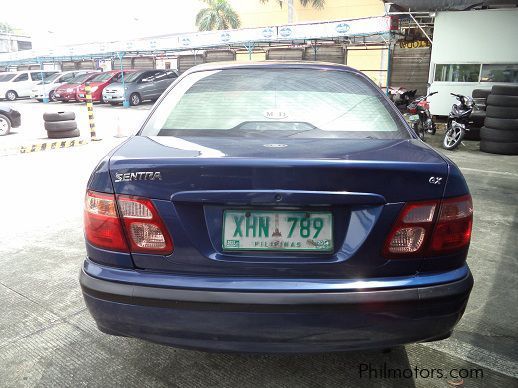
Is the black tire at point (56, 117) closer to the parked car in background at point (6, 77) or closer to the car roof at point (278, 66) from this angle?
the car roof at point (278, 66)

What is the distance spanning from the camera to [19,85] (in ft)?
81.5

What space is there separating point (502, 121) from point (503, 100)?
0.40 meters

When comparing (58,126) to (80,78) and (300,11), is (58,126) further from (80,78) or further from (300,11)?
(300,11)

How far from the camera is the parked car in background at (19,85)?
961 inches

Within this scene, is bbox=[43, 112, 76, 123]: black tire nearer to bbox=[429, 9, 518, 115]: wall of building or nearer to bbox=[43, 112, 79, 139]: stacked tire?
bbox=[43, 112, 79, 139]: stacked tire

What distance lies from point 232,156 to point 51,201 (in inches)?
176

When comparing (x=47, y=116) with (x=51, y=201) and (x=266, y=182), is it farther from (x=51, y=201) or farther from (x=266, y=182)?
(x=266, y=182)

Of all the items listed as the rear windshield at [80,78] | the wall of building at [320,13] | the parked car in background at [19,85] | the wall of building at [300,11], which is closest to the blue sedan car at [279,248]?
the rear windshield at [80,78]

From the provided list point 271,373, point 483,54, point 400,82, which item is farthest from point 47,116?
point 400,82

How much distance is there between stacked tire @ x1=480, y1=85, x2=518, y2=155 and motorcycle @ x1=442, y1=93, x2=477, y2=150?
0.49 metres

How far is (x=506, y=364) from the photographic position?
2.25 m

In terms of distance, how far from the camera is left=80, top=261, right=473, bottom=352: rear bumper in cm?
159

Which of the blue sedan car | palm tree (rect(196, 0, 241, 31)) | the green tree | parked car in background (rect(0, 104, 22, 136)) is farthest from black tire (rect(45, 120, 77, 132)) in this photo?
the green tree

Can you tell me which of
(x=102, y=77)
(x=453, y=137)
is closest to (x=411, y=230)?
(x=453, y=137)
